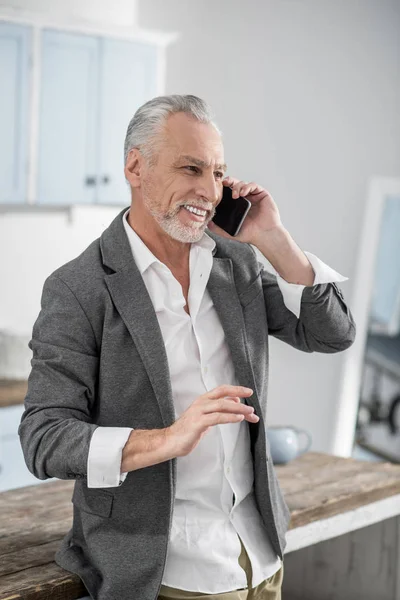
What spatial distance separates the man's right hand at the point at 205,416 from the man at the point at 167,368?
0.10 meters

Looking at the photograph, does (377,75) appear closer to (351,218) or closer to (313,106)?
(313,106)

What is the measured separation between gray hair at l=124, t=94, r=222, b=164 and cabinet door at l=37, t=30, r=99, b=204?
97.3 inches

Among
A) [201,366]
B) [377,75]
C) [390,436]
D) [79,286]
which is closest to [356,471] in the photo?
[201,366]

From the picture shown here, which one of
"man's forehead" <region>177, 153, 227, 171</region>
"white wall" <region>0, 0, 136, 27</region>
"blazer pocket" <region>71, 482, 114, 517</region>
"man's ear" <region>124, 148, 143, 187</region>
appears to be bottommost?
"blazer pocket" <region>71, 482, 114, 517</region>

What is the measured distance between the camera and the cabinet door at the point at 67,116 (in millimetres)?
4117

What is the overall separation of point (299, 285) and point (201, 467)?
0.46 m

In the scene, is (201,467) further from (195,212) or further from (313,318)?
(195,212)

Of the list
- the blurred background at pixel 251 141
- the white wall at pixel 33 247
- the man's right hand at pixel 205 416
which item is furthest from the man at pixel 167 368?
the white wall at pixel 33 247

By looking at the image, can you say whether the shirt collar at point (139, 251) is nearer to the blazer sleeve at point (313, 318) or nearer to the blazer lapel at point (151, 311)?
the blazer lapel at point (151, 311)

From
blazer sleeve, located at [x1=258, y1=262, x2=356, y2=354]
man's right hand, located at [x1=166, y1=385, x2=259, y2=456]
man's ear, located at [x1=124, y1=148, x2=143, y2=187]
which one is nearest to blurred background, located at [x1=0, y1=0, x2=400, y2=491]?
blazer sleeve, located at [x1=258, y1=262, x2=356, y2=354]

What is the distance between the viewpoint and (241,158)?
4.96m

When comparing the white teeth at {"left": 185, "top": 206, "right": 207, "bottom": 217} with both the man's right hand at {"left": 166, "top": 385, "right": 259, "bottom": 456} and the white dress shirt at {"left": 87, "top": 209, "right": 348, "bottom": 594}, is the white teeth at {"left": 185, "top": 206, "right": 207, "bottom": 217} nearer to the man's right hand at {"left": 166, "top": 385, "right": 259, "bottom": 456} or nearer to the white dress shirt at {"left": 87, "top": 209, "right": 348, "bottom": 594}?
the white dress shirt at {"left": 87, "top": 209, "right": 348, "bottom": 594}

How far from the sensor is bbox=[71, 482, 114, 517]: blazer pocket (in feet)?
5.68

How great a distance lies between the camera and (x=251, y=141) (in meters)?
4.98
